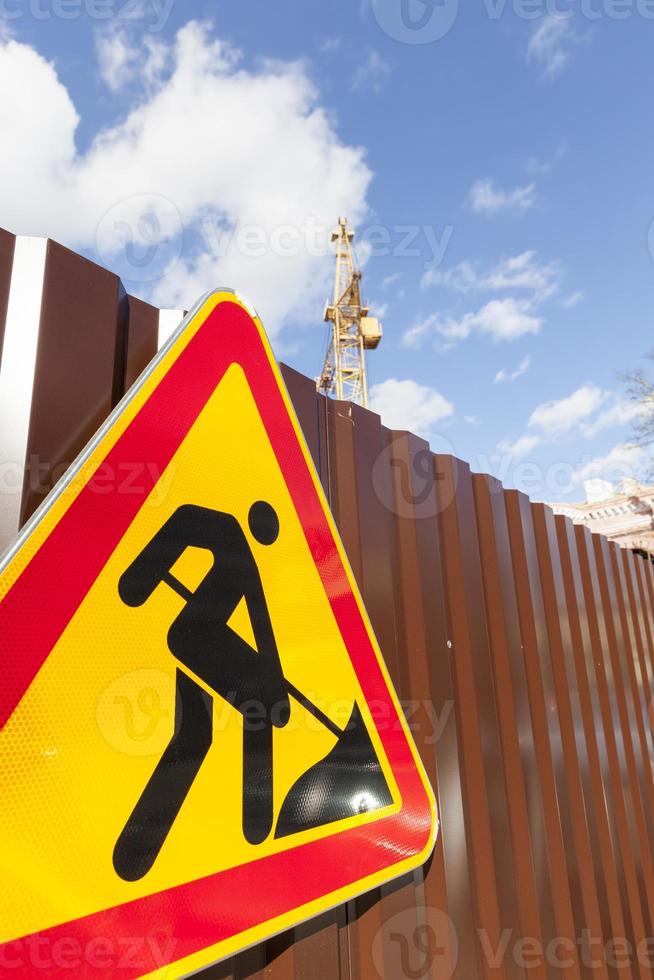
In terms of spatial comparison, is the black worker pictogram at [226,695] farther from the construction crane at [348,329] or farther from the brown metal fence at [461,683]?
the construction crane at [348,329]

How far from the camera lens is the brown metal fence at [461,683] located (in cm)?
120

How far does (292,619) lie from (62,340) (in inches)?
29.2

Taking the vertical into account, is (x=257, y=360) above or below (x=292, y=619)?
above

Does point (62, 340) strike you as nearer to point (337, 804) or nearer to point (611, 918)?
point (337, 804)

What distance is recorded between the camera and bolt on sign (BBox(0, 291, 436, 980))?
2.79ft

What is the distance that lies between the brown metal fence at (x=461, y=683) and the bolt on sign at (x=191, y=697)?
0.19 meters

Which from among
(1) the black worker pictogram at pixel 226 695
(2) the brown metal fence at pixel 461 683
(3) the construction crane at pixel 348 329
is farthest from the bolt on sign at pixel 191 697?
(3) the construction crane at pixel 348 329

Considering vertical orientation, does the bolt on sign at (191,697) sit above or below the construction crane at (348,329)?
below

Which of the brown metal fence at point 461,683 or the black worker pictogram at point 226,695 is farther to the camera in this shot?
the brown metal fence at point 461,683

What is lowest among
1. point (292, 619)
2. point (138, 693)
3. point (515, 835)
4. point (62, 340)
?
point (515, 835)

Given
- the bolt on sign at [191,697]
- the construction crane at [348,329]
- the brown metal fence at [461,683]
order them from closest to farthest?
the bolt on sign at [191,697]
the brown metal fence at [461,683]
the construction crane at [348,329]

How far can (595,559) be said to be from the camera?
374cm

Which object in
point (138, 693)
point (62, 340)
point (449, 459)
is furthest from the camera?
point (449, 459)

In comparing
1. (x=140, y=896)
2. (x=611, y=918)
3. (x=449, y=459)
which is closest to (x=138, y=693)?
(x=140, y=896)
